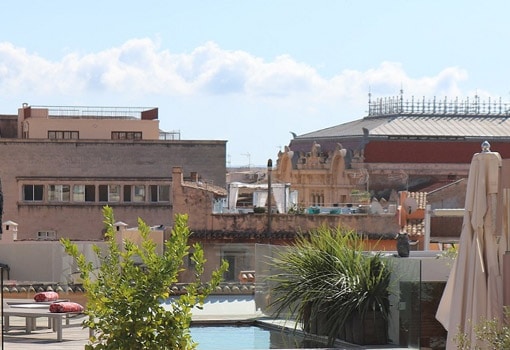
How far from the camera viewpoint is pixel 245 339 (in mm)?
18875

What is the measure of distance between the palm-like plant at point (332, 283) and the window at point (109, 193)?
4481cm

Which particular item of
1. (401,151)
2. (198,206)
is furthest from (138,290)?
(401,151)

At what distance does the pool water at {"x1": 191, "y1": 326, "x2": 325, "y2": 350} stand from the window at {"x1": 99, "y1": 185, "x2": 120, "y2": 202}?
42741mm

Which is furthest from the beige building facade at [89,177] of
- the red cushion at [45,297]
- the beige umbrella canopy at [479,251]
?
the beige umbrella canopy at [479,251]

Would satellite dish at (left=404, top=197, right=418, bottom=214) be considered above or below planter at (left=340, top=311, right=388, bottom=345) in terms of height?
above

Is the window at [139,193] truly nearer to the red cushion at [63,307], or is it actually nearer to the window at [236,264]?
the window at [236,264]

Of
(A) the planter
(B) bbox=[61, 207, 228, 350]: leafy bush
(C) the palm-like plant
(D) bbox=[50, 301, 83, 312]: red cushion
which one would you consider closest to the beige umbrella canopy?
(A) the planter

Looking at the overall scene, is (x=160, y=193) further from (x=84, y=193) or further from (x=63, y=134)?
(x=63, y=134)

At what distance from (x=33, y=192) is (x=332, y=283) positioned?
46227mm

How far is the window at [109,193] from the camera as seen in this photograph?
62.5 m

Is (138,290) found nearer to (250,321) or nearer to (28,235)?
(250,321)

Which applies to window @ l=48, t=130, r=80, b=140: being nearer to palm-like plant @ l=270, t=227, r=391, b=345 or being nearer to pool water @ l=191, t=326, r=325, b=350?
pool water @ l=191, t=326, r=325, b=350

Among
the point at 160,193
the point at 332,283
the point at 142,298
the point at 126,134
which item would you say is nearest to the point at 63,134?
the point at 126,134

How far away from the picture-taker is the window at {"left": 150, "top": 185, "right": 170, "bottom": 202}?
62.2 m
